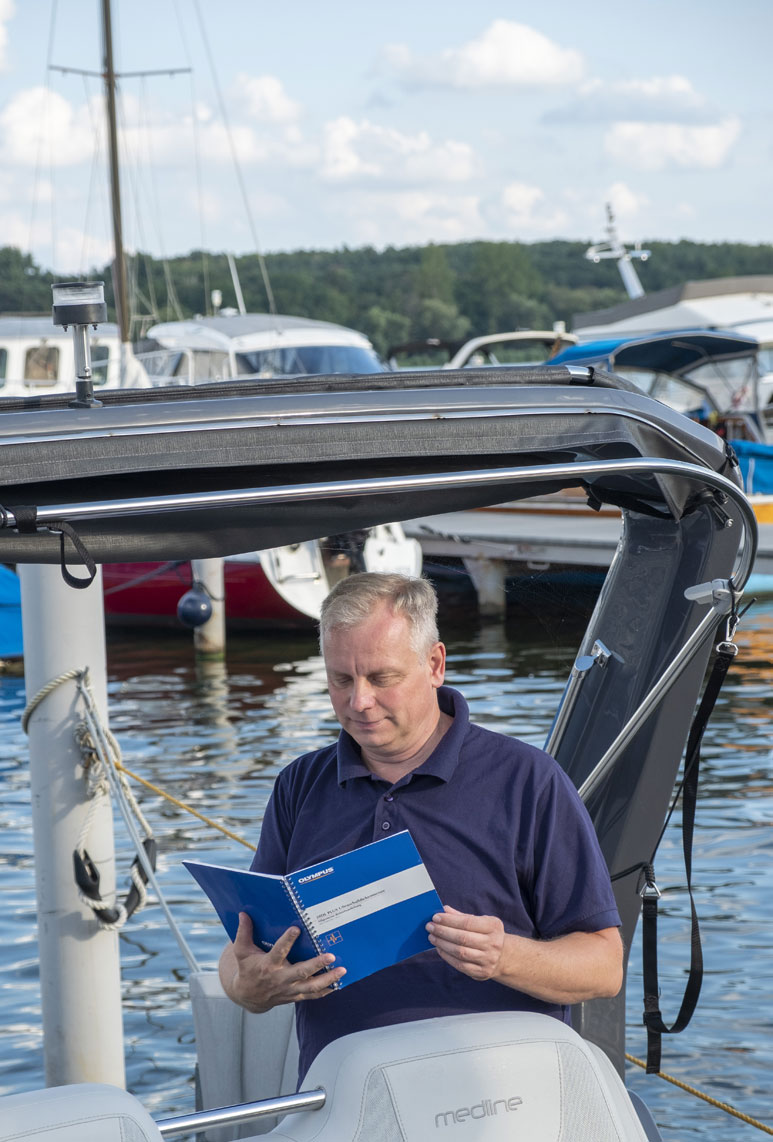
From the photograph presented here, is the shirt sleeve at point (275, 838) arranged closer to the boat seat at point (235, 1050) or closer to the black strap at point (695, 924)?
the boat seat at point (235, 1050)

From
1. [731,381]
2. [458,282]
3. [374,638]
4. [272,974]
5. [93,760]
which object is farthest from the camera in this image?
[458,282]

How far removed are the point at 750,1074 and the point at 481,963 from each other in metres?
2.77

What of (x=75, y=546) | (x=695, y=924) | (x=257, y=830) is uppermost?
(x=75, y=546)

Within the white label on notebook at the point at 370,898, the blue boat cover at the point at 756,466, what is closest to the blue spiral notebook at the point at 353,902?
the white label on notebook at the point at 370,898

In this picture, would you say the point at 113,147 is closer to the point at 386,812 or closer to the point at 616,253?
the point at 616,253

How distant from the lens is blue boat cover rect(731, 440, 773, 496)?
14.6m

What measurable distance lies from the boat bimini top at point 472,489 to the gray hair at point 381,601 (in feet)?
0.63

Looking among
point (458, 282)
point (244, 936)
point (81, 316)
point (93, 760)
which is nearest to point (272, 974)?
point (244, 936)

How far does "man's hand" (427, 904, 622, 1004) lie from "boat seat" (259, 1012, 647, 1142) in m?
0.10

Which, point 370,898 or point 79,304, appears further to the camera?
point 79,304

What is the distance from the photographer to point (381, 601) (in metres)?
2.59

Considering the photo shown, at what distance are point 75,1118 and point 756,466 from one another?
13586 mm

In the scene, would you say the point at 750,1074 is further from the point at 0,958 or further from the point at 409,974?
the point at 0,958

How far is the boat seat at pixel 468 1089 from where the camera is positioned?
7.14 ft
